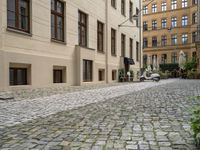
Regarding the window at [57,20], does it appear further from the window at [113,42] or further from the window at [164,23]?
the window at [164,23]

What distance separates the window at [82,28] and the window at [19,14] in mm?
5844

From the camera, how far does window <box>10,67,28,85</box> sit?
11.8 metres

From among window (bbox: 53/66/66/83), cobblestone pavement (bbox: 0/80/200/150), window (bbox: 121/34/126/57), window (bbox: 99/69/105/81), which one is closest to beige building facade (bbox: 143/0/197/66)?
window (bbox: 121/34/126/57)

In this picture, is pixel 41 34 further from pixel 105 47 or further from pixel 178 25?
pixel 178 25

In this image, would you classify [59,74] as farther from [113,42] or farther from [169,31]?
[169,31]

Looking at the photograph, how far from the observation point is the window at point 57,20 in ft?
49.6

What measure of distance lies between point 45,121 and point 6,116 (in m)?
1.14

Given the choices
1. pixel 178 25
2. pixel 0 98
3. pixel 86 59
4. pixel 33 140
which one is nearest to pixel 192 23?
pixel 178 25

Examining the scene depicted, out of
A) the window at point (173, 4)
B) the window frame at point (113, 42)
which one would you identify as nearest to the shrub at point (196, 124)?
the window frame at point (113, 42)

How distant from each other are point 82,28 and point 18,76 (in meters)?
7.79

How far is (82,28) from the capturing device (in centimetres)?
1880

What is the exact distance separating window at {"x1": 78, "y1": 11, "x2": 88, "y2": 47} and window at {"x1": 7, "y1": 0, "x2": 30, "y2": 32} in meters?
5.84

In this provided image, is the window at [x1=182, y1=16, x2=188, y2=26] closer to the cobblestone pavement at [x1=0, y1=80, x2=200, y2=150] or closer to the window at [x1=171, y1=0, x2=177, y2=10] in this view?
the window at [x1=171, y1=0, x2=177, y2=10]

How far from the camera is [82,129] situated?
15.6ft
